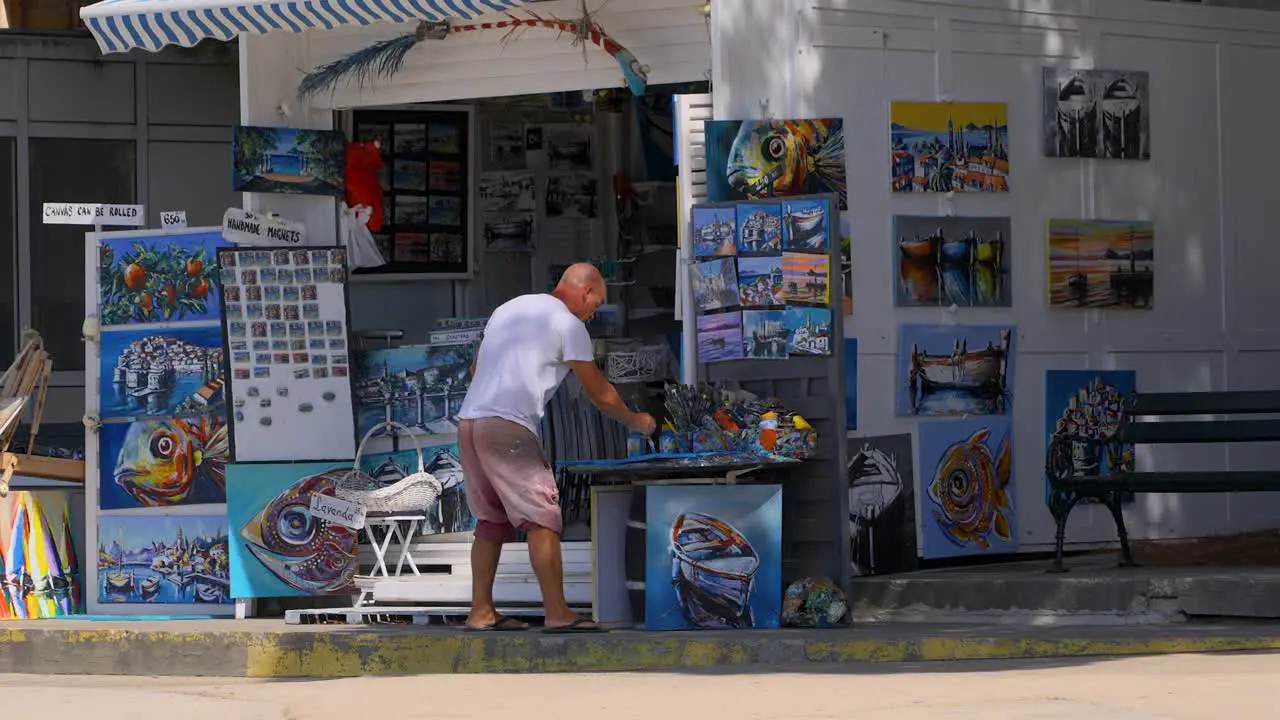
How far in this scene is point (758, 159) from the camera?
9648 mm

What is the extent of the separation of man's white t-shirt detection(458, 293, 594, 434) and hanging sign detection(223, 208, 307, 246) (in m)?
1.82

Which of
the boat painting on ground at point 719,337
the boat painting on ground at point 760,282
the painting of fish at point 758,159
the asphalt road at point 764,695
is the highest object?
the painting of fish at point 758,159

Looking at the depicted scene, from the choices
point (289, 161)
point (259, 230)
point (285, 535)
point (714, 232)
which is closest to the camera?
point (714, 232)

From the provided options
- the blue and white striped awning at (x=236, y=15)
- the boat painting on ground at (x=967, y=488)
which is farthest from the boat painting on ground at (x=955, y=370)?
the blue and white striped awning at (x=236, y=15)

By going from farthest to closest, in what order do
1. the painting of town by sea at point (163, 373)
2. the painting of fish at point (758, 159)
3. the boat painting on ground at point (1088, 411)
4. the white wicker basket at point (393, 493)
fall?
the boat painting on ground at point (1088, 411) < the painting of town by sea at point (163, 373) < the white wicker basket at point (393, 493) < the painting of fish at point (758, 159)

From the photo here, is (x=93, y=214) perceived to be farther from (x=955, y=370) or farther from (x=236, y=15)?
(x=955, y=370)

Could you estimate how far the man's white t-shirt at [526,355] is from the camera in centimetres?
899

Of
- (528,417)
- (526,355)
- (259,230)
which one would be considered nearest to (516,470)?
(528,417)

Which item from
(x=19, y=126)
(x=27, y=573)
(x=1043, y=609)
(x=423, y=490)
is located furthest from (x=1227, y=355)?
(x=19, y=126)

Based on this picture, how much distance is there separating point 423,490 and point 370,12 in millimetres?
2358

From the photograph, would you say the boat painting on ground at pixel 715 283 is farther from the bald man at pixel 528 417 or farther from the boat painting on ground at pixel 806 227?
the bald man at pixel 528 417

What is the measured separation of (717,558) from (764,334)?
1124 mm

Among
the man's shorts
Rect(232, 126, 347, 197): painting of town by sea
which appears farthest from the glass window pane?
the man's shorts

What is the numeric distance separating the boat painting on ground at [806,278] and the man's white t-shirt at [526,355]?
1030 millimetres
